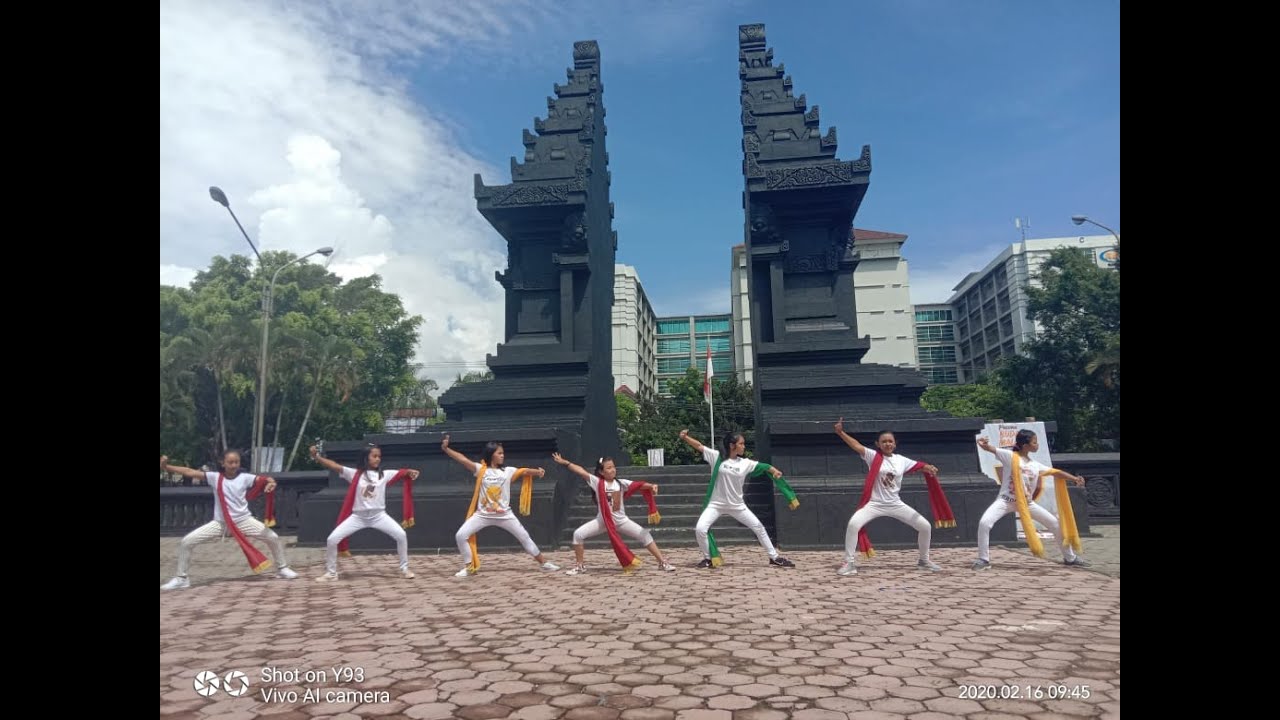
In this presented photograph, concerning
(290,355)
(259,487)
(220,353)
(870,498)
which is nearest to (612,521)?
(870,498)

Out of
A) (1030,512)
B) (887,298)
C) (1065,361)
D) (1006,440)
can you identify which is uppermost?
(887,298)

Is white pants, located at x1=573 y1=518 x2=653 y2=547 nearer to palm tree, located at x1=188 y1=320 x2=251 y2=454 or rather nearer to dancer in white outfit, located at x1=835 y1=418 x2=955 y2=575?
dancer in white outfit, located at x1=835 y1=418 x2=955 y2=575

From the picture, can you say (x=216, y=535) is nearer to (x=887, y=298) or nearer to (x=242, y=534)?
(x=242, y=534)

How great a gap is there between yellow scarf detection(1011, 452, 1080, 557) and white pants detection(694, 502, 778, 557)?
3251 millimetres

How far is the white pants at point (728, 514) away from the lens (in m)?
8.68

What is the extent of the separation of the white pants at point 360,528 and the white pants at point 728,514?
387 cm

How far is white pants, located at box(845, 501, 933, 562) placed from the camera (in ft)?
27.2

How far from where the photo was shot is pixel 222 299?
29109mm

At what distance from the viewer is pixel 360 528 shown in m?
8.73

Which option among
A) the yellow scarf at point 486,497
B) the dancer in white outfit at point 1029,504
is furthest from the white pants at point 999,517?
the yellow scarf at point 486,497

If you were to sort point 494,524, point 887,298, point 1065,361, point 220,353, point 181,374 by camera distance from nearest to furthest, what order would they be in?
point 494,524 → point 181,374 → point 1065,361 → point 220,353 → point 887,298

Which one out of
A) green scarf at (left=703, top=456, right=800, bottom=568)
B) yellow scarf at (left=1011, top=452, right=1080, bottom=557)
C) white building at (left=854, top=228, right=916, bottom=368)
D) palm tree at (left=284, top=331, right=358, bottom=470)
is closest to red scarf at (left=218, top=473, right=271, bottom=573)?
green scarf at (left=703, top=456, right=800, bottom=568)

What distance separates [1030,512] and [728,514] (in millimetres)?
3910
